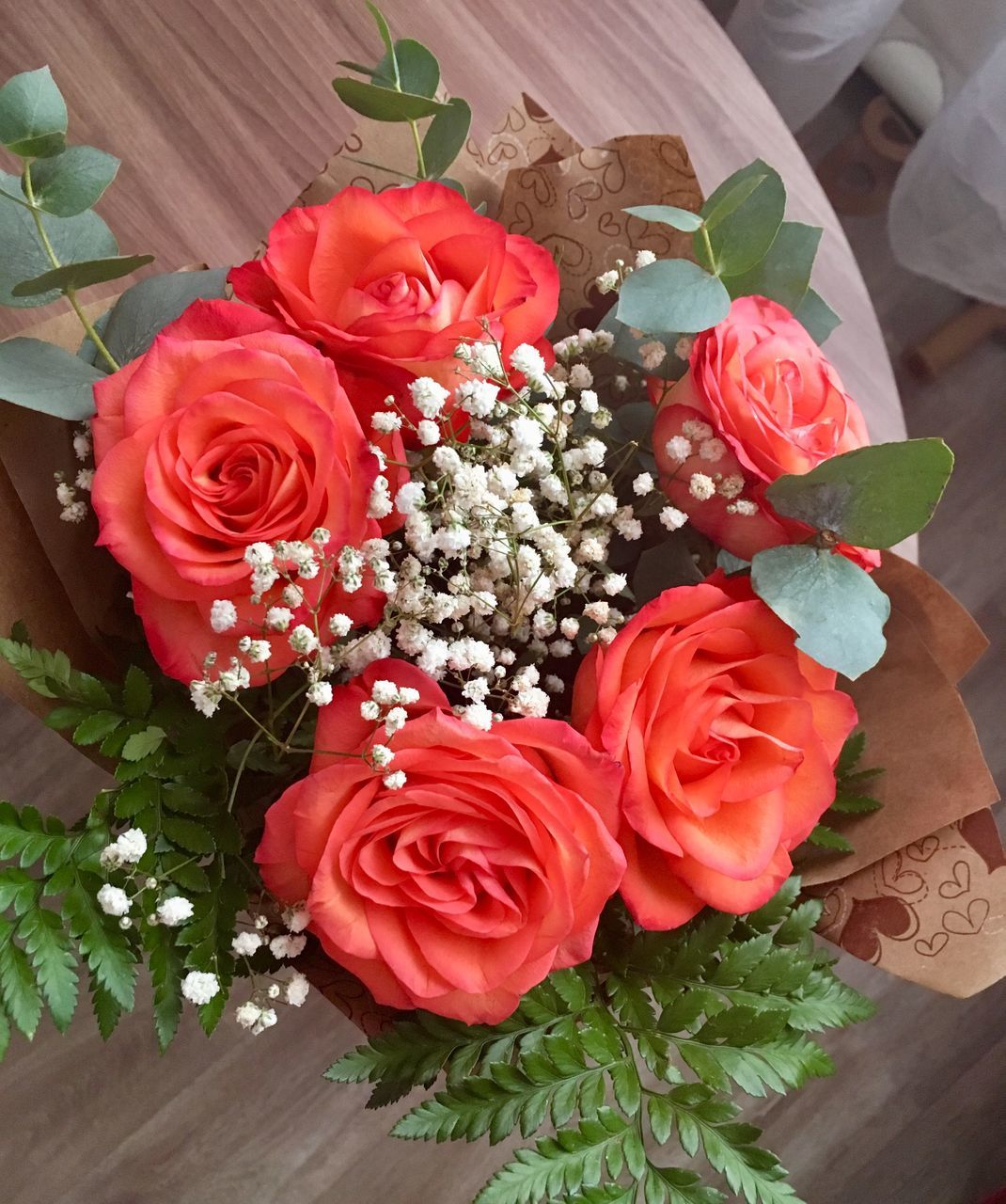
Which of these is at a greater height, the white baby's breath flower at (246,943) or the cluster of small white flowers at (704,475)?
the cluster of small white flowers at (704,475)

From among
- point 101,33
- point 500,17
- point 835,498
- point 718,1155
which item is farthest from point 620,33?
point 718,1155

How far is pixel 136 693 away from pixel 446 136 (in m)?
0.33

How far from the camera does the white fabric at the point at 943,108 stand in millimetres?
1238

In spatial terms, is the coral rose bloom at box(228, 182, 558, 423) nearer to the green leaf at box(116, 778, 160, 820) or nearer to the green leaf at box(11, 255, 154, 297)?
the green leaf at box(11, 255, 154, 297)

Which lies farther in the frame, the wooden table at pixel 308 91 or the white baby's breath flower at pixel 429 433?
the wooden table at pixel 308 91

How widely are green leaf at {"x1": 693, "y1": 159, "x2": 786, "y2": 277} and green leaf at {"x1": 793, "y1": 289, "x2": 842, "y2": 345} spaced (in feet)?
0.25

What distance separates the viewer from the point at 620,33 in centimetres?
87

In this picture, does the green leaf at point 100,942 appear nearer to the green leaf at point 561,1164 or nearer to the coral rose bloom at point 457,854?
the coral rose bloom at point 457,854

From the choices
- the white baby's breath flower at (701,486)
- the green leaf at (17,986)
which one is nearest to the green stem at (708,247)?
the white baby's breath flower at (701,486)

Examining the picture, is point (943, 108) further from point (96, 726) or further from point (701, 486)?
point (96, 726)

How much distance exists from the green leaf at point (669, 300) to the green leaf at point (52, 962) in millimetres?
377

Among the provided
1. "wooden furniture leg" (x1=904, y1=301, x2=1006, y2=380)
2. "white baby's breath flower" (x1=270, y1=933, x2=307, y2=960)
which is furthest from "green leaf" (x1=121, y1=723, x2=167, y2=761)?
"wooden furniture leg" (x1=904, y1=301, x2=1006, y2=380)

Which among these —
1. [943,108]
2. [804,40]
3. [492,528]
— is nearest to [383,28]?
[492,528]

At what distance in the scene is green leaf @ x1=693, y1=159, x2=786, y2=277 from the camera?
1.69 feet
